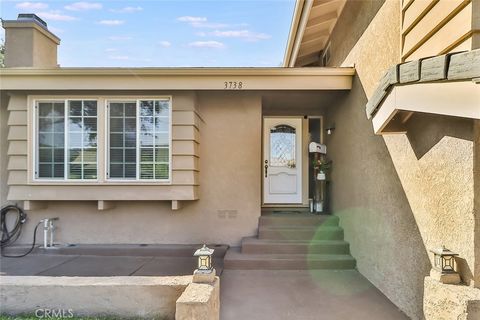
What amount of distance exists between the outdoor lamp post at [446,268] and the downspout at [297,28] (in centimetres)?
473

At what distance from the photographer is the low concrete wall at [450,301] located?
2.01m

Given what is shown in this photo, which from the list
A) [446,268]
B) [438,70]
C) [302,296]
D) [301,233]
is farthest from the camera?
[301,233]

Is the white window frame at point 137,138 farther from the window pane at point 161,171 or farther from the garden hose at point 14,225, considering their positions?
the garden hose at point 14,225

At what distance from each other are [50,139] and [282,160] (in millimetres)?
4514

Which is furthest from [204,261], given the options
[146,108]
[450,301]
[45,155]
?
[45,155]

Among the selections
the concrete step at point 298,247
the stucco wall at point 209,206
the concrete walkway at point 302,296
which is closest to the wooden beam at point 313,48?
the stucco wall at point 209,206

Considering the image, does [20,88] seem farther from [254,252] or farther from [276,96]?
[254,252]

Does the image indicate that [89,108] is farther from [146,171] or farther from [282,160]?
[282,160]

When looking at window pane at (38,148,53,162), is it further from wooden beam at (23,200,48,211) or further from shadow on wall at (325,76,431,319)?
shadow on wall at (325,76,431,319)

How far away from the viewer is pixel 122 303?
2.69 metres

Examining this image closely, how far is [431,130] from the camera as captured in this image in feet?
8.99

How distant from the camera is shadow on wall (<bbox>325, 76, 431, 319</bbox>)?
308 cm

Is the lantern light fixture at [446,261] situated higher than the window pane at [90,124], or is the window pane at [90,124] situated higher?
the window pane at [90,124]

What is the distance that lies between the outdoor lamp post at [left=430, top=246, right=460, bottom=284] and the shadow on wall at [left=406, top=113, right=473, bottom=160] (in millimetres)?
897
